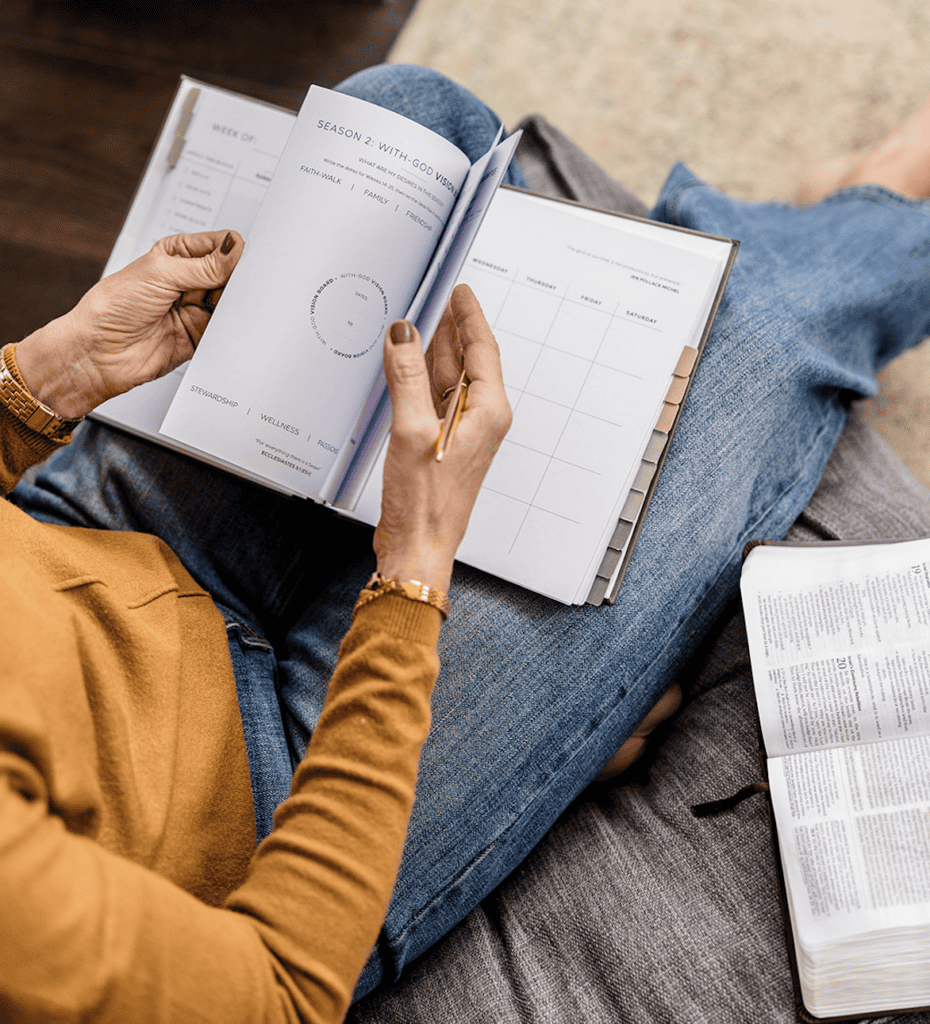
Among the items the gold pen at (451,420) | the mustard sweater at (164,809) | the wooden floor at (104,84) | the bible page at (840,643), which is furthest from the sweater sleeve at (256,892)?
the wooden floor at (104,84)

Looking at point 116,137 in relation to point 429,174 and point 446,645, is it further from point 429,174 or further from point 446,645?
point 446,645

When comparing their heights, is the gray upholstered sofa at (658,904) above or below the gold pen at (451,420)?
below

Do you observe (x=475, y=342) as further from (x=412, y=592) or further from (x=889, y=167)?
(x=889, y=167)

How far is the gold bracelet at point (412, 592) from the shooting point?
0.49 meters

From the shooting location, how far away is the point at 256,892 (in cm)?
45

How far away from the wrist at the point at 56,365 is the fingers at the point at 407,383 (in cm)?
29

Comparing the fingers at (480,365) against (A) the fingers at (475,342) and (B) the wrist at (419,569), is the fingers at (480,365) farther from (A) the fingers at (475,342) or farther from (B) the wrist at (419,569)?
(B) the wrist at (419,569)

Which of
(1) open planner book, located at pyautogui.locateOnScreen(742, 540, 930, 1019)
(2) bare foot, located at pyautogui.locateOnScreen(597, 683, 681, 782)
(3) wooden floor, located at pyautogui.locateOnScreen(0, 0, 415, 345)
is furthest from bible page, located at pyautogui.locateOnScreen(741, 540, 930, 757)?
(3) wooden floor, located at pyautogui.locateOnScreen(0, 0, 415, 345)

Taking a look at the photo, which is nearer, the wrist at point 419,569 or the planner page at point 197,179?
the wrist at point 419,569

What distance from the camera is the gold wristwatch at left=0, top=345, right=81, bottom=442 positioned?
594 millimetres

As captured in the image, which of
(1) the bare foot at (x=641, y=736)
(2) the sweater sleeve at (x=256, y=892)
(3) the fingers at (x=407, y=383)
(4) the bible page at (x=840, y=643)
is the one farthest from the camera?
(1) the bare foot at (x=641, y=736)

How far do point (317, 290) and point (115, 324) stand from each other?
186 mm

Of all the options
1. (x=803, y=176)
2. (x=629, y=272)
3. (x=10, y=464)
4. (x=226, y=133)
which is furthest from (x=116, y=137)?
(x=803, y=176)

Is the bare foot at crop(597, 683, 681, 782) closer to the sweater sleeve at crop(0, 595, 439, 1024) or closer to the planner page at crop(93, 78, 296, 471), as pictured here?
the sweater sleeve at crop(0, 595, 439, 1024)
